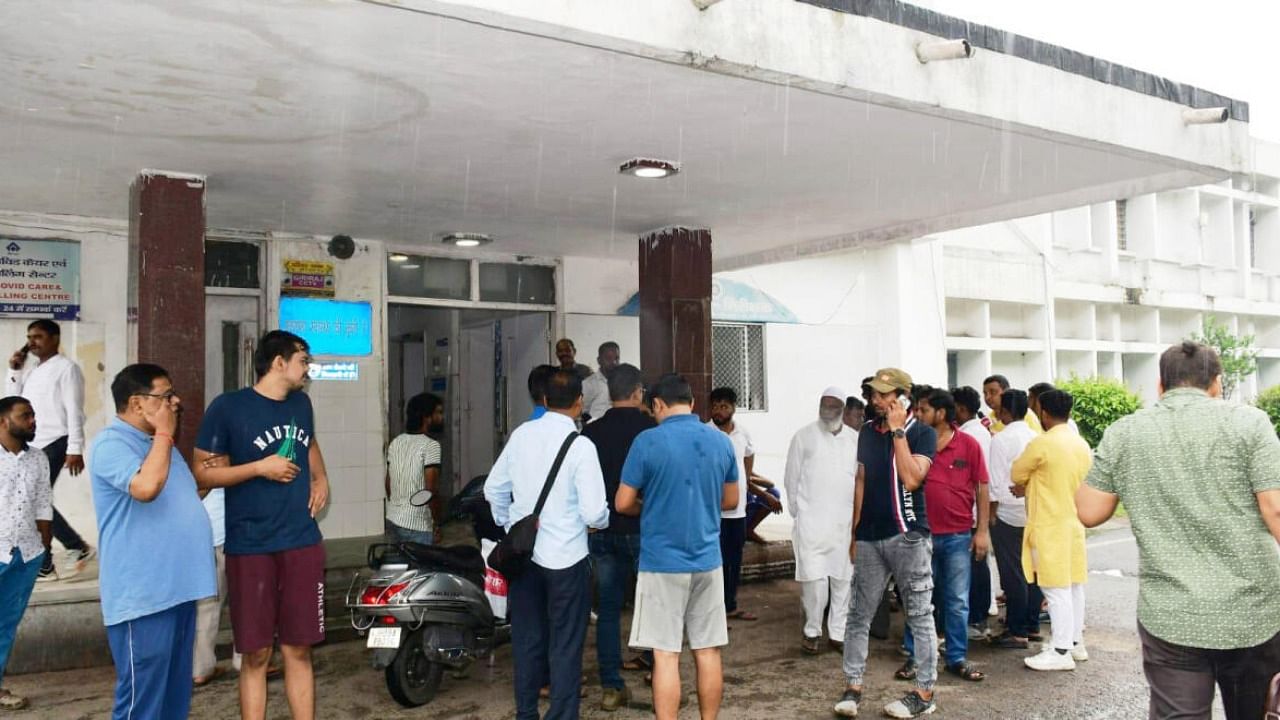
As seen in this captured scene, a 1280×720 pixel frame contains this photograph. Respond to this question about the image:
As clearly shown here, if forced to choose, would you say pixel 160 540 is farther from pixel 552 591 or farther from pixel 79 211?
pixel 79 211

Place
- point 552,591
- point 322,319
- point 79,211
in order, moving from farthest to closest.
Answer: point 322,319 → point 79,211 → point 552,591

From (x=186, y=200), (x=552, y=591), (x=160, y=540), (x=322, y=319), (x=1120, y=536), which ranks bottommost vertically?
(x=1120, y=536)

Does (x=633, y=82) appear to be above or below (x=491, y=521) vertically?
above

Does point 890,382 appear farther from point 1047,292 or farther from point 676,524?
point 1047,292

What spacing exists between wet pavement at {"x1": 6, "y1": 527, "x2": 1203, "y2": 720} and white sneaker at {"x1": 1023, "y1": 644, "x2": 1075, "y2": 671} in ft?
0.24

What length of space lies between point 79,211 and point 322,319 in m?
2.28

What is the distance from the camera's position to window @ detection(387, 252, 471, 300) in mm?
10172

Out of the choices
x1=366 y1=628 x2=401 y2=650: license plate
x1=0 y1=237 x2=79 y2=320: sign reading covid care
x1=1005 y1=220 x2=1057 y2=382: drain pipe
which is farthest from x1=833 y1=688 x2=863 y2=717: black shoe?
x1=1005 y1=220 x2=1057 y2=382: drain pipe

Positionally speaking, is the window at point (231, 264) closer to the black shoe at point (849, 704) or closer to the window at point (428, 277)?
the window at point (428, 277)

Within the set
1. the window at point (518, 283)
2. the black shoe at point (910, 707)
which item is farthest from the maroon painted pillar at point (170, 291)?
the black shoe at point (910, 707)

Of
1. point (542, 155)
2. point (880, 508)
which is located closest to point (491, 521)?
point (880, 508)

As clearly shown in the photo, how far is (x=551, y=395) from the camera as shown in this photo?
4.79 meters

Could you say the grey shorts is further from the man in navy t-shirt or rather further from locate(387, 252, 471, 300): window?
locate(387, 252, 471, 300): window

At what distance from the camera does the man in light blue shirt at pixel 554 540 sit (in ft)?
15.3
